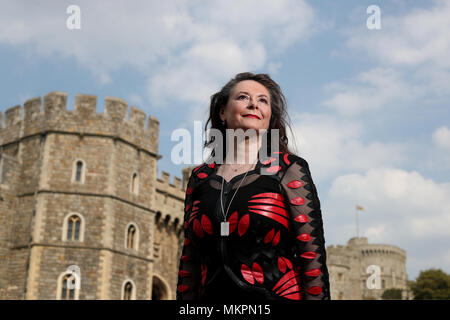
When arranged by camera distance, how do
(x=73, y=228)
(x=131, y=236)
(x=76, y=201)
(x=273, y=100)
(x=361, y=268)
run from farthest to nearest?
(x=361, y=268)
(x=131, y=236)
(x=76, y=201)
(x=73, y=228)
(x=273, y=100)

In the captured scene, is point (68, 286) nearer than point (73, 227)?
Yes

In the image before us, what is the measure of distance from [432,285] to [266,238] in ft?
156

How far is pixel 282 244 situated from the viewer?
246cm

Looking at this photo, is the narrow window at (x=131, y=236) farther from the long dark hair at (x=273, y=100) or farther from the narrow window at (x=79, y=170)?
the long dark hair at (x=273, y=100)

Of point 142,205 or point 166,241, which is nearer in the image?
point 142,205

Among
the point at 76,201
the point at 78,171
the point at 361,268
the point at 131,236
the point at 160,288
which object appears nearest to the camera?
the point at 76,201

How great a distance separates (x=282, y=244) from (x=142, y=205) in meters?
25.0

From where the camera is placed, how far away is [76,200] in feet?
80.1

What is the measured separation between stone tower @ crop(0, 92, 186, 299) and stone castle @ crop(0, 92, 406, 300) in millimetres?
44

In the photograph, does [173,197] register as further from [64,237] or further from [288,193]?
[288,193]

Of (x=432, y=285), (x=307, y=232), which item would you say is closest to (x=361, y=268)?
(x=432, y=285)

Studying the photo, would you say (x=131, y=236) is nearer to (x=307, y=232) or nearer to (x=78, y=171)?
(x=78, y=171)
